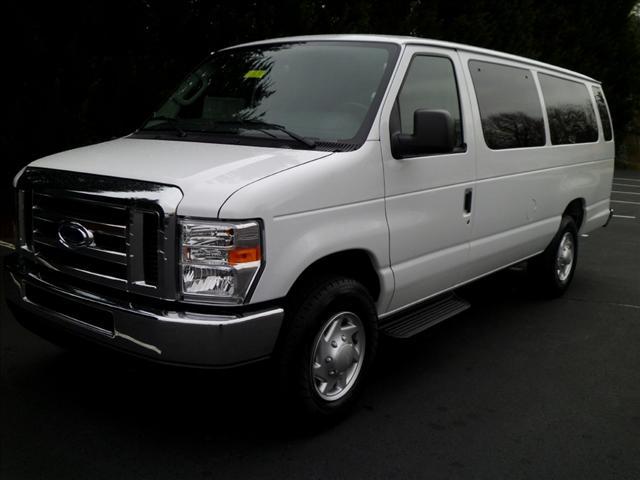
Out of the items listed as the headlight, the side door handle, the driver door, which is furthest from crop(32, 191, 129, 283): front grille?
the side door handle

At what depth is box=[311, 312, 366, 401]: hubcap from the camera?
3.58m

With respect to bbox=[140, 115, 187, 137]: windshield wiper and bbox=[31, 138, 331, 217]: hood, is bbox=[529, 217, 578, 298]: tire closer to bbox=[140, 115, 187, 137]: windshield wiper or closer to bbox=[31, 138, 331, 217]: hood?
bbox=[31, 138, 331, 217]: hood

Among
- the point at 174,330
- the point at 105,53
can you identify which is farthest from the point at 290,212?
the point at 105,53

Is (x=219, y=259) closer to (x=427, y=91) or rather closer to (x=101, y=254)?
(x=101, y=254)

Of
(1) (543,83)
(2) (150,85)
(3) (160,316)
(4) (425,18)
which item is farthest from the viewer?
(4) (425,18)

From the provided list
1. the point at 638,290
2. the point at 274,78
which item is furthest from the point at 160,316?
the point at 638,290

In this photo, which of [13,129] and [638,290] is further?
[13,129]

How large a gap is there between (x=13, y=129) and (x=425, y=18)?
871 centimetres

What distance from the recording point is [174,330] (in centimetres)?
299

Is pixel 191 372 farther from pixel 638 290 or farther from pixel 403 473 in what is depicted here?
pixel 638 290

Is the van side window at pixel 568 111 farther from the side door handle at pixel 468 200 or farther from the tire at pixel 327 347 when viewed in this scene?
the tire at pixel 327 347

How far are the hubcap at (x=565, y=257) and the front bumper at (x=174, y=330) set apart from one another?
160 inches

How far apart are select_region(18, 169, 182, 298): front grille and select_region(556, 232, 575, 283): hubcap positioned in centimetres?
442

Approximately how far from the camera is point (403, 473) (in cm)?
325
